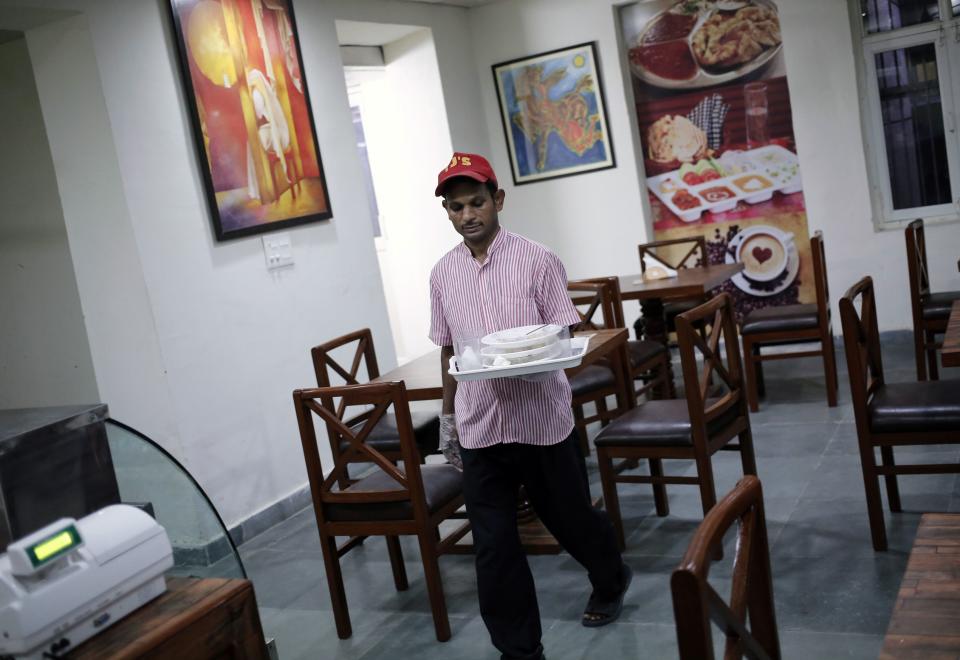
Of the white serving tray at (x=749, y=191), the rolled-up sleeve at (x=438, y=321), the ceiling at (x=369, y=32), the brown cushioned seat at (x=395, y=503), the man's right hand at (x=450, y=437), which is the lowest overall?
the brown cushioned seat at (x=395, y=503)

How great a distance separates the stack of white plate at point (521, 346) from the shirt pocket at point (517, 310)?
0.07 metres

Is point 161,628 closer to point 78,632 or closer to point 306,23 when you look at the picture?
point 78,632

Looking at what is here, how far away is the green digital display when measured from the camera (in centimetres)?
147

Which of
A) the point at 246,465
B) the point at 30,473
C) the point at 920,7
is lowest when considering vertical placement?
the point at 246,465

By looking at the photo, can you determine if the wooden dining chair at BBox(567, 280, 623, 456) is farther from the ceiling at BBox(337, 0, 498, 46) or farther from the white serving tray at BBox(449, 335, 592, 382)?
the ceiling at BBox(337, 0, 498, 46)

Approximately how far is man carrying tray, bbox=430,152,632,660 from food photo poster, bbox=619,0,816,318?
4.25 metres

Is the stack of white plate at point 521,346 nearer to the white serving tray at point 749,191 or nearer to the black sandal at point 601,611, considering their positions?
the black sandal at point 601,611

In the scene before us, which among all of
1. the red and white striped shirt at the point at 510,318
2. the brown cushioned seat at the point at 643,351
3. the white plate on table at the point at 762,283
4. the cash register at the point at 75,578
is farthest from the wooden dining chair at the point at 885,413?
the white plate on table at the point at 762,283

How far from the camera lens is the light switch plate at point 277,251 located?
4.90 metres

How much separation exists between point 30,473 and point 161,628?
41cm

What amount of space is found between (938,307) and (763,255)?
199cm

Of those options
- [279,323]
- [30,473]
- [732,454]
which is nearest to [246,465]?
[279,323]

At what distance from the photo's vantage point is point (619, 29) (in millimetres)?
6816

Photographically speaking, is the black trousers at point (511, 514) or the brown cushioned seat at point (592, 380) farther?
the brown cushioned seat at point (592, 380)
